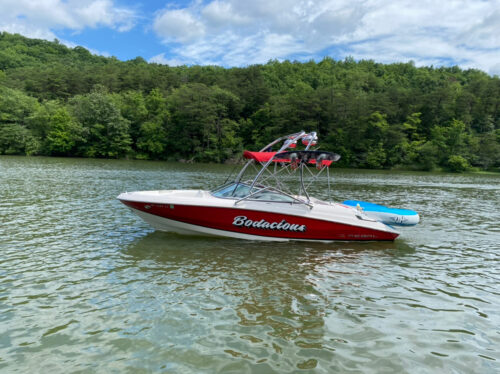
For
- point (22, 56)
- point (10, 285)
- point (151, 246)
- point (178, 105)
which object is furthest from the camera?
point (22, 56)

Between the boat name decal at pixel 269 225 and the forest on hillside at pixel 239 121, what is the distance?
203 ft

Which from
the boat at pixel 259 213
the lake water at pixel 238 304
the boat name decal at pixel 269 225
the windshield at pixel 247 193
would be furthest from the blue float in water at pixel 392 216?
the windshield at pixel 247 193

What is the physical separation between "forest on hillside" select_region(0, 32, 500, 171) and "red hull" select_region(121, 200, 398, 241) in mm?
61466

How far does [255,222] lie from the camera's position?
994 cm

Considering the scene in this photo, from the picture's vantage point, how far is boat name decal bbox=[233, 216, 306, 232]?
9875mm

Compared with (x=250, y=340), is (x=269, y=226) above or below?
above

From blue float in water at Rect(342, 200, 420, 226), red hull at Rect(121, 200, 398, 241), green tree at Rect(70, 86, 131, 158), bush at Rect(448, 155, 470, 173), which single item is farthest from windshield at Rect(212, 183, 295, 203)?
bush at Rect(448, 155, 470, 173)

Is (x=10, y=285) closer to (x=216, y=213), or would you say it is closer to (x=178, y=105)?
(x=216, y=213)

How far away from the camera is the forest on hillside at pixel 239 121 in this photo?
66000mm

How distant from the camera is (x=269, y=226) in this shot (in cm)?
1003

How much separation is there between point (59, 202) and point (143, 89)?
295 ft

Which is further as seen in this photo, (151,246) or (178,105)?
(178,105)

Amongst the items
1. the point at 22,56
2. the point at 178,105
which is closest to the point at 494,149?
the point at 178,105

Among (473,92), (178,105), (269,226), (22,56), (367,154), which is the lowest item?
(269,226)
